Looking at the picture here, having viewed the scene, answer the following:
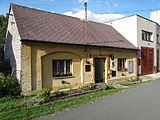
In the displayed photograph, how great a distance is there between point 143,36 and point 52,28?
43.4 feet

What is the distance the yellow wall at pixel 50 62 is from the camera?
915 cm

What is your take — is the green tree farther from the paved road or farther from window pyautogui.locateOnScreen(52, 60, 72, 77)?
the paved road

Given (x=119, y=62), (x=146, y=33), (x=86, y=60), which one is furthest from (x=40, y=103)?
(x=146, y=33)

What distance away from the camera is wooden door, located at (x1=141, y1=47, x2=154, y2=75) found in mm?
18891

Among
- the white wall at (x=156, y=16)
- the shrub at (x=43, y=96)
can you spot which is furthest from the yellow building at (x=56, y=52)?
the white wall at (x=156, y=16)

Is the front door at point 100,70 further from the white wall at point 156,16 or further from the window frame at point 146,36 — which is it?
the white wall at point 156,16

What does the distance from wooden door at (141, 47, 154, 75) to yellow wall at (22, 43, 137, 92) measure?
7.90 meters

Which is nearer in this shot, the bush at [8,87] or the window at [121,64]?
the bush at [8,87]

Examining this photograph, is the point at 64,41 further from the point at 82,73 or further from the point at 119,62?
the point at 119,62

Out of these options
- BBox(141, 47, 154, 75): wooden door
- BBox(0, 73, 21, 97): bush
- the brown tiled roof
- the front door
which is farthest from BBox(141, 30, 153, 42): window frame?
BBox(0, 73, 21, 97): bush

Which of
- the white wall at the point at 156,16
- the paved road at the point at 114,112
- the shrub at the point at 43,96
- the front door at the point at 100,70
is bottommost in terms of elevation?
the paved road at the point at 114,112

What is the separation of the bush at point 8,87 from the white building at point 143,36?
14660 millimetres

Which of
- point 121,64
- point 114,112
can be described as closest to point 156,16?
point 121,64

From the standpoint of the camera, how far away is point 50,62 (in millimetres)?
10156
